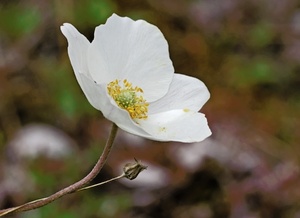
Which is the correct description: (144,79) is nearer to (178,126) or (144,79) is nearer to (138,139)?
(178,126)

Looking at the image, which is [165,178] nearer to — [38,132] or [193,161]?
[193,161]

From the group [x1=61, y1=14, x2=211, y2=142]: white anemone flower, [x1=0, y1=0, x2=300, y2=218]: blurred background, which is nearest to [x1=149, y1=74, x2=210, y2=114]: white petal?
[x1=61, y1=14, x2=211, y2=142]: white anemone flower

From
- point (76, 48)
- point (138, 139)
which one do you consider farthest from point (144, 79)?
point (138, 139)

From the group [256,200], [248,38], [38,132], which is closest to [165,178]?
[256,200]

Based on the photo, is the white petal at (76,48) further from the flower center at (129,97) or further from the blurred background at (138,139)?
the blurred background at (138,139)

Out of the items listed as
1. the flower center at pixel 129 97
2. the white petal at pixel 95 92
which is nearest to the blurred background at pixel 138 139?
the flower center at pixel 129 97

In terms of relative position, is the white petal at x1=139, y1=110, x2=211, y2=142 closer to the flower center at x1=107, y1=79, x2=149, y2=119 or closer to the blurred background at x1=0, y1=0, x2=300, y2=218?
the flower center at x1=107, y1=79, x2=149, y2=119
